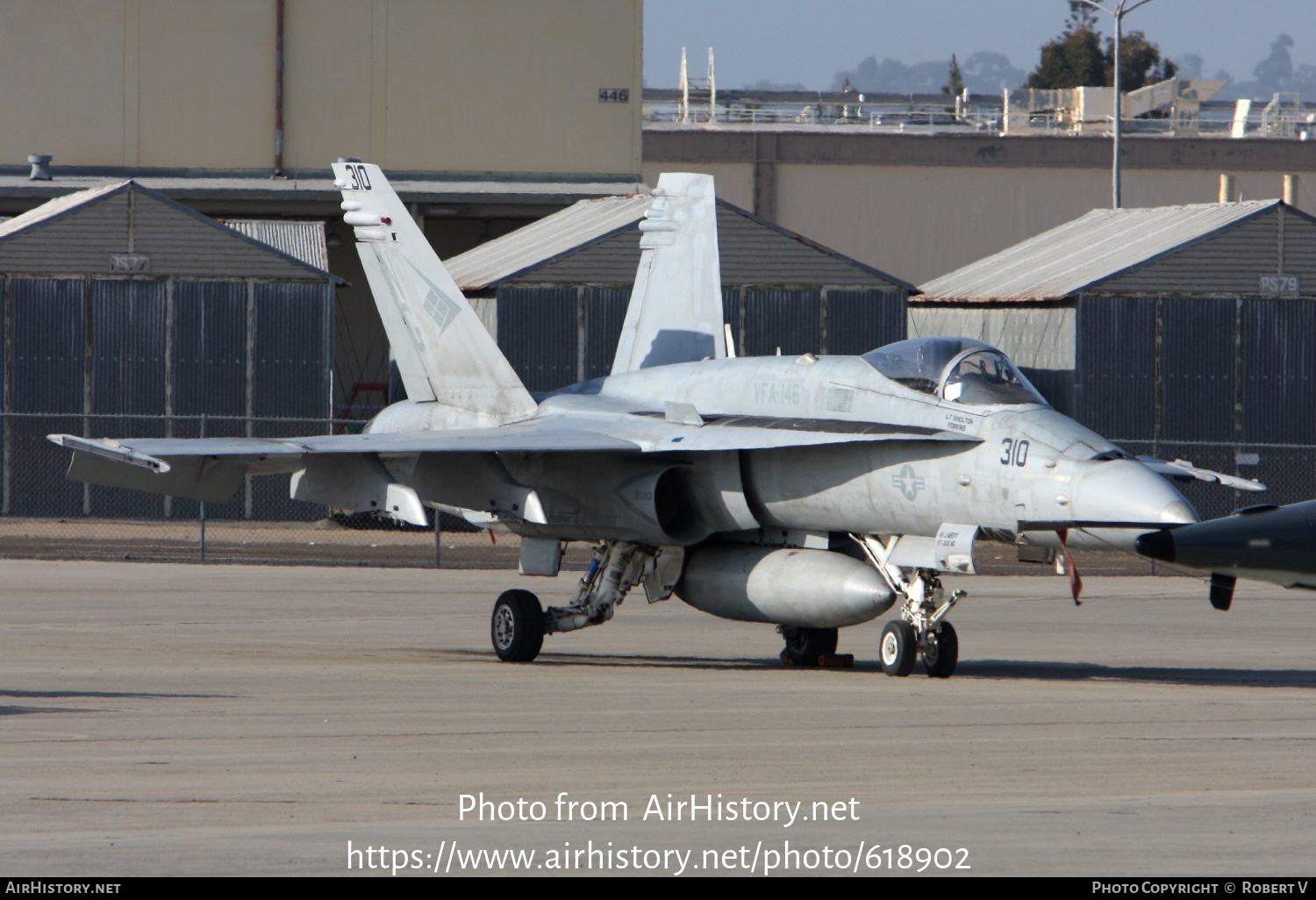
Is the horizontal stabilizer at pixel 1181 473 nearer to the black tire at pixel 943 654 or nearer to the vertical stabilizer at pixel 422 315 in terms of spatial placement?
the black tire at pixel 943 654

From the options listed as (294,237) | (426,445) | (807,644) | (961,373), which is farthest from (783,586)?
(294,237)

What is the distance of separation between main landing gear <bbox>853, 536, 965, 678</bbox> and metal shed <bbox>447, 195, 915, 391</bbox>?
1699cm

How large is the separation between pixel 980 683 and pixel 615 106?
32296 mm

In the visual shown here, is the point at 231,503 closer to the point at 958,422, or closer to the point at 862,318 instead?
the point at 862,318

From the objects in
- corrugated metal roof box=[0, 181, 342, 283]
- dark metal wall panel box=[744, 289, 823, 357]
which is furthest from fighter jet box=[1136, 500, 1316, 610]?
corrugated metal roof box=[0, 181, 342, 283]

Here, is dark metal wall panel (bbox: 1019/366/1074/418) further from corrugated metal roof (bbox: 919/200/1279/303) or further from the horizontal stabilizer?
the horizontal stabilizer

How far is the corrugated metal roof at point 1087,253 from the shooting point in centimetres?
3027

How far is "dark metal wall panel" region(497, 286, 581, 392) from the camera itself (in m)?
29.6

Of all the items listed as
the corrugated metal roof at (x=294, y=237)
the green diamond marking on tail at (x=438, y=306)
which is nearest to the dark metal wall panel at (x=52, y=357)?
the corrugated metal roof at (x=294, y=237)

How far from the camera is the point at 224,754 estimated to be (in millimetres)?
8898

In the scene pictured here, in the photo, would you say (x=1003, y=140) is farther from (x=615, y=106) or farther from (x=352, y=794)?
(x=352, y=794)

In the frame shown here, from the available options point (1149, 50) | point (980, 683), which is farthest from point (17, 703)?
point (1149, 50)

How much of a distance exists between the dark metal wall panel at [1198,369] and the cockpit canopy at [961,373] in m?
18.0

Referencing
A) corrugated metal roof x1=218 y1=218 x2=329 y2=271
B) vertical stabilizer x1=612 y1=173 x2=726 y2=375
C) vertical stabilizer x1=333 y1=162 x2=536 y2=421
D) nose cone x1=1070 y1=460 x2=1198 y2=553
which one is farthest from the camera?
corrugated metal roof x1=218 y1=218 x2=329 y2=271
